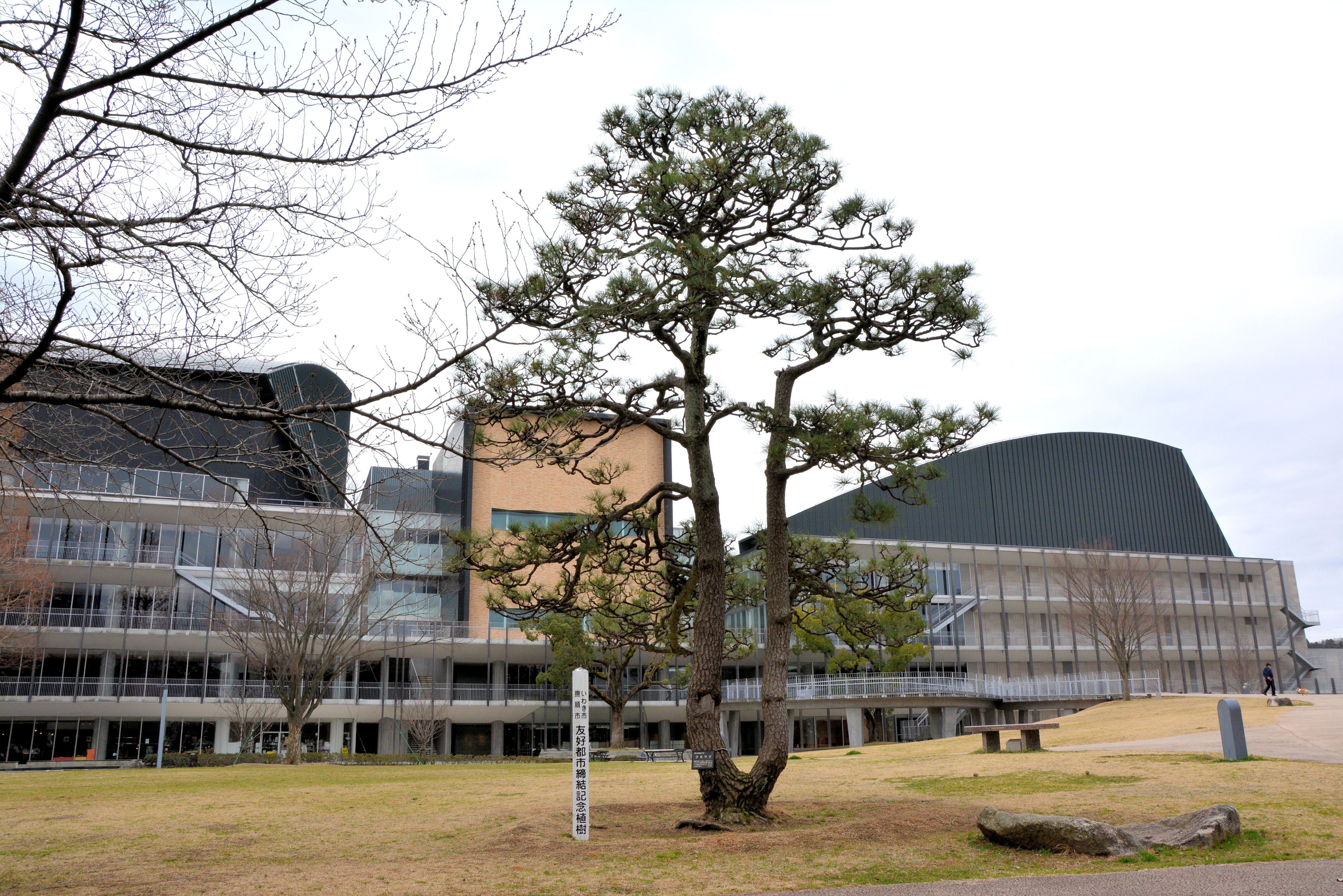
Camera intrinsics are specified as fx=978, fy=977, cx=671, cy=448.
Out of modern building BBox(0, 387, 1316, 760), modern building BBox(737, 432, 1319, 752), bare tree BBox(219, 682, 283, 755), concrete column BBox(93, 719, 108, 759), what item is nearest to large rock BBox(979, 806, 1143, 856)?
modern building BBox(0, 387, 1316, 760)

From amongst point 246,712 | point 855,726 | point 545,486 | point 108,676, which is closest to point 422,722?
point 246,712

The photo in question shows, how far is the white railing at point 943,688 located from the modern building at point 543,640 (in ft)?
0.36

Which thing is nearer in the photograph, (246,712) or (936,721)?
(246,712)

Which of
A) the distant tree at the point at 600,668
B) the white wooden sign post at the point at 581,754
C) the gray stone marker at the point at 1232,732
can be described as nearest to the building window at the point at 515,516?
the distant tree at the point at 600,668

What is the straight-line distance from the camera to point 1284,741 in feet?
57.2

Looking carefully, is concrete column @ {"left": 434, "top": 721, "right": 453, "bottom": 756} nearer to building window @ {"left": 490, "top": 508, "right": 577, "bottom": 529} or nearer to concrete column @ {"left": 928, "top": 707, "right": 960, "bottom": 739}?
building window @ {"left": 490, "top": 508, "right": 577, "bottom": 529}

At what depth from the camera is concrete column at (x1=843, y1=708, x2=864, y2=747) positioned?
3769 centimetres

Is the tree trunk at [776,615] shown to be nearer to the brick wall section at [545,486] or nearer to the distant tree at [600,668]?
the distant tree at [600,668]

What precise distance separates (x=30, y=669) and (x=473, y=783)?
2558cm

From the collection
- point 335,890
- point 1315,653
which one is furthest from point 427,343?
point 1315,653

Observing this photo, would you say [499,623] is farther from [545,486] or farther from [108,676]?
[108,676]

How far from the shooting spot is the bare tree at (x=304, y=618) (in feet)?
86.2

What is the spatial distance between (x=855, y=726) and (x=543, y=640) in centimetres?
1351

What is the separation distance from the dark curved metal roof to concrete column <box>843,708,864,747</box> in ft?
42.1
